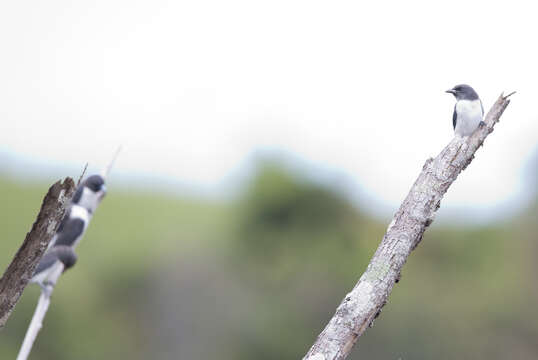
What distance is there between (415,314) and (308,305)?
3552 millimetres

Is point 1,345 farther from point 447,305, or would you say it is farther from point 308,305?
point 447,305

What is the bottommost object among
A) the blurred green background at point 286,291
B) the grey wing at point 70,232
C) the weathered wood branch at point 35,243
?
the blurred green background at point 286,291

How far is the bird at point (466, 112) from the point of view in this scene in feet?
12.2

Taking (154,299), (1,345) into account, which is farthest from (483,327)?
(1,345)

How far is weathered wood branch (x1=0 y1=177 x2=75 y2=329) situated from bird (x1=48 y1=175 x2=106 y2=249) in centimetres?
193

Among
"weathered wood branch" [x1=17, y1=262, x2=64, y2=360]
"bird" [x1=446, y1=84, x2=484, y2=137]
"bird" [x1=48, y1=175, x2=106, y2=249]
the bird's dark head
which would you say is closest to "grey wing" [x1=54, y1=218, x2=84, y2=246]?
"bird" [x1=48, y1=175, x2=106, y2=249]

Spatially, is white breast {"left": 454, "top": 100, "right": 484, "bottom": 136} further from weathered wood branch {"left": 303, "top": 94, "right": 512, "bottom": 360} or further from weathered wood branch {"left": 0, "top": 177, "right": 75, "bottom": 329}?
weathered wood branch {"left": 0, "top": 177, "right": 75, "bottom": 329}

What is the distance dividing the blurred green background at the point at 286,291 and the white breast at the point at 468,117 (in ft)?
64.3

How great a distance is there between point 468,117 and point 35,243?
242cm

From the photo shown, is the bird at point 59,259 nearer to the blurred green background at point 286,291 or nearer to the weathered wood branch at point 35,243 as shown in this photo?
the weathered wood branch at point 35,243

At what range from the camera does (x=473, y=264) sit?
3164 cm

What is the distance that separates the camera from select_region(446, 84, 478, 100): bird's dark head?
20.0 feet

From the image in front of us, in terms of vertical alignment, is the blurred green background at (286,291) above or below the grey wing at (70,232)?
below

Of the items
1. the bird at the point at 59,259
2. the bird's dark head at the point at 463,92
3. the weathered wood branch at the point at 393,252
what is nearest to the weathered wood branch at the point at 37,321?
the bird at the point at 59,259
